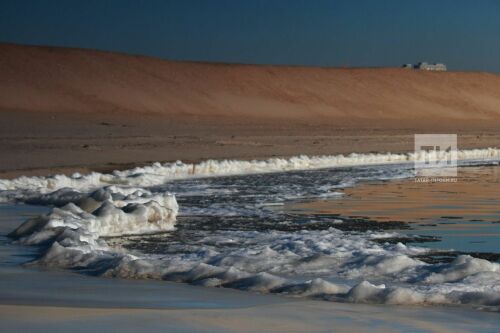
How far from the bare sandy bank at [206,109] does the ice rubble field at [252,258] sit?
6.79m

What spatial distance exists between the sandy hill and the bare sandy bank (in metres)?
0.14

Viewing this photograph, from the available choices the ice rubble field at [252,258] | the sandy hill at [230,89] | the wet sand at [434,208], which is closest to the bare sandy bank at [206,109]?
the sandy hill at [230,89]

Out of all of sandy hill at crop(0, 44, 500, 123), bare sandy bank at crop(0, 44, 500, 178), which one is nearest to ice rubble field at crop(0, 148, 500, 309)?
bare sandy bank at crop(0, 44, 500, 178)

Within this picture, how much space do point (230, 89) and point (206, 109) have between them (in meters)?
11.2

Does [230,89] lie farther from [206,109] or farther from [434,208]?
[434,208]

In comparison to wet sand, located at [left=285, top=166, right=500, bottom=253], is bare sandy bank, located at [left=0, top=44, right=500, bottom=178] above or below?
above

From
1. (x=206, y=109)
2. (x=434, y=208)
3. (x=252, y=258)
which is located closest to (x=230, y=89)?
(x=206, y=109)

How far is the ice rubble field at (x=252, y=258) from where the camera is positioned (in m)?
6.70

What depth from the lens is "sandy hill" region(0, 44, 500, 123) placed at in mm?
72125

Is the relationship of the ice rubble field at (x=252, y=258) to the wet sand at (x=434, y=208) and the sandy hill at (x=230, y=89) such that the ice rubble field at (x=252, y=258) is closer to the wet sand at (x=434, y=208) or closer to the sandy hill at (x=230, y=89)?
the wet sand at (x=434, y=208)

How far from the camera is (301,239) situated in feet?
32.0

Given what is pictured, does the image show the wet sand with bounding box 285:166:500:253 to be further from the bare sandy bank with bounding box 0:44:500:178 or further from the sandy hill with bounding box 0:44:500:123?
the sandy hill with bounding box 0:44:500:123

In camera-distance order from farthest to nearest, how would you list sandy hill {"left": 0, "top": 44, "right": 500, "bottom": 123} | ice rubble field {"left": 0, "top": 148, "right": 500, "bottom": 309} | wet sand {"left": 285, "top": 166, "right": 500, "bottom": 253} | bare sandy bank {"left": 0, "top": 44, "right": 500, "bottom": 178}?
sandy hill {"left": 0, "top": 44, "right": 500, "bottom": 123} → bare sandy bank {"left": 0, "top": 44, "right": 500, "bottom": 178} → wet sand {"left": 285, "top": 166, "right": 500, "bottom": 253} → ice rubble field {"left": 0, "top": 148, "right": 500, "bottom": 309}

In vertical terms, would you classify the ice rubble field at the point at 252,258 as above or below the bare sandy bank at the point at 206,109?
below
